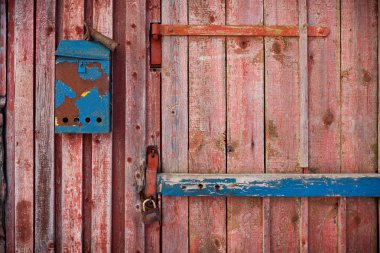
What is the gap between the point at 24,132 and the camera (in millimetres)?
1813

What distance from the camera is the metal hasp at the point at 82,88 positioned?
1.65 metres

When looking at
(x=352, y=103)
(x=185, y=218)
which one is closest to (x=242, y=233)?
(x=185, y=218)

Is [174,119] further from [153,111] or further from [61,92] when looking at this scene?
[61,92]

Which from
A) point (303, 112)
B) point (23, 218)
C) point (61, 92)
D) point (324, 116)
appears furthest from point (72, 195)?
point (324, 116)

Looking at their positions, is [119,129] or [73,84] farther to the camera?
[119,129]

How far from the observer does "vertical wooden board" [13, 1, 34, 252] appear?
1808 millimetres

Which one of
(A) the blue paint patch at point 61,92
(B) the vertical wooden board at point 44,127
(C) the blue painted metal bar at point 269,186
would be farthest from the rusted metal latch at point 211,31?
(C) the blue painted metal bar at point 269,186

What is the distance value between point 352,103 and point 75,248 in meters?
1.93

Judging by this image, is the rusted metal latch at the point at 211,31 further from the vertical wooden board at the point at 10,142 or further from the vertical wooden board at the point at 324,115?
the vertical wooden board at the point at 10,142

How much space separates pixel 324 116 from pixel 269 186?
559 mm

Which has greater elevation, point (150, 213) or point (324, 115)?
point (324, 115)

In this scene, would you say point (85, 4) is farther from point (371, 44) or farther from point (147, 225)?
point (371, 44)

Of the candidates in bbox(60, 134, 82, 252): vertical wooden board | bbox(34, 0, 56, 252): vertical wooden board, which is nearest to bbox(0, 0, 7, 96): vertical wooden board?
bbox(34, 0, 56, 252): vertical wooden board

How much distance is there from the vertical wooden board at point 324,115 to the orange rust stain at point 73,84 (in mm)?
1266
